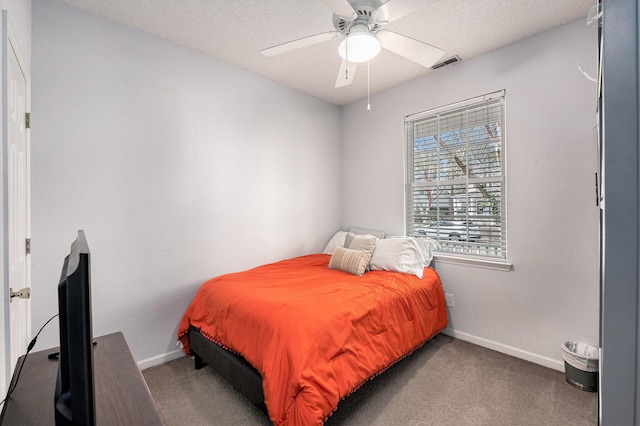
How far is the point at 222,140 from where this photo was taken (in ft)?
9.09

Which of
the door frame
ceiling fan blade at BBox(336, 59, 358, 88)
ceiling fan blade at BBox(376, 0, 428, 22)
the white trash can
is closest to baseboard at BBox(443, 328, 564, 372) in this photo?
the white trash can

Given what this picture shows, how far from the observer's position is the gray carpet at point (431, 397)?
5.82ft

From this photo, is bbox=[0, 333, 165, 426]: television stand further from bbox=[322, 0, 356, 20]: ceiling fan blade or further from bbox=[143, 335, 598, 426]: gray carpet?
bbox=[322, 0, 356, 20]: ceiling fan blade

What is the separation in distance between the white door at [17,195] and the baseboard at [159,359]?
0.81m

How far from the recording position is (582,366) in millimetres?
1996

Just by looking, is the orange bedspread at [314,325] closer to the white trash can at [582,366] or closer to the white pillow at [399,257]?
the white pillow at [399,257]

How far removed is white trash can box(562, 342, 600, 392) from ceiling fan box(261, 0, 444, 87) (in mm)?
2241

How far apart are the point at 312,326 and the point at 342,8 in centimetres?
172

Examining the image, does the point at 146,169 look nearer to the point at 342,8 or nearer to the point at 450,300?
the point at 342,8

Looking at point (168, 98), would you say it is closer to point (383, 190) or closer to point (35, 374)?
point (35, 374)

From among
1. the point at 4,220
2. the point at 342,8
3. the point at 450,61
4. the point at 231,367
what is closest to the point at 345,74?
the point at 342,8

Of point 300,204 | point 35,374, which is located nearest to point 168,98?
point 300,204

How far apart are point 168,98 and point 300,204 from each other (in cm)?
169

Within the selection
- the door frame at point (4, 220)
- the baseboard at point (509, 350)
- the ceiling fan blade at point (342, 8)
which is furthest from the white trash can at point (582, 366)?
the door frame at point (4, 220)
